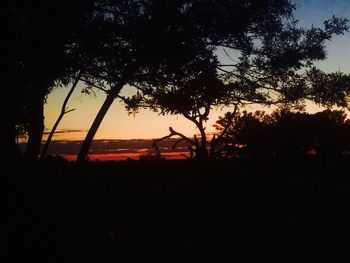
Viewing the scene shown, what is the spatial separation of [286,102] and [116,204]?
22.3 ft

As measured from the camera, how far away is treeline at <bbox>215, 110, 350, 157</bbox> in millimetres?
32250

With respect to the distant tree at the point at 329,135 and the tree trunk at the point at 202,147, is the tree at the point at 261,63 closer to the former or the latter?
the tree trunk at the point at 202,147

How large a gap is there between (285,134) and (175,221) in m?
25.2

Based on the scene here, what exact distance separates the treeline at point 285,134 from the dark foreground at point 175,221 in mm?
19768

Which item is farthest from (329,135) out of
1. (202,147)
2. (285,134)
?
(202,147)

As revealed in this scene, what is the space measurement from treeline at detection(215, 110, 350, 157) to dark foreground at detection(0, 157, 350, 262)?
64.9ft

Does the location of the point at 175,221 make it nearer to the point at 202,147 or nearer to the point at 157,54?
the point at 157,54

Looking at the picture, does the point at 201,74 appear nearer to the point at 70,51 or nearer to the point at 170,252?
the point at 70,51

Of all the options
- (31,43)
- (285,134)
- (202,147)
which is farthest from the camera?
(285,134)

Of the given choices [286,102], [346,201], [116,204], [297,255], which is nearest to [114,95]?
[116,204]

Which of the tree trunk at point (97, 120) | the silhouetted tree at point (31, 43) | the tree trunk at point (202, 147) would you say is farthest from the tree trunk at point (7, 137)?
the tree trunk at point (202, 147)

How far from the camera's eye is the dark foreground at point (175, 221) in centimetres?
671

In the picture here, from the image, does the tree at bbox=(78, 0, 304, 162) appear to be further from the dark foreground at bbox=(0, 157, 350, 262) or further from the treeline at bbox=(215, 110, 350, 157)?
the treeline at bbox=(215, 110, 350, 157)

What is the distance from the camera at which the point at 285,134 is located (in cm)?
3219
